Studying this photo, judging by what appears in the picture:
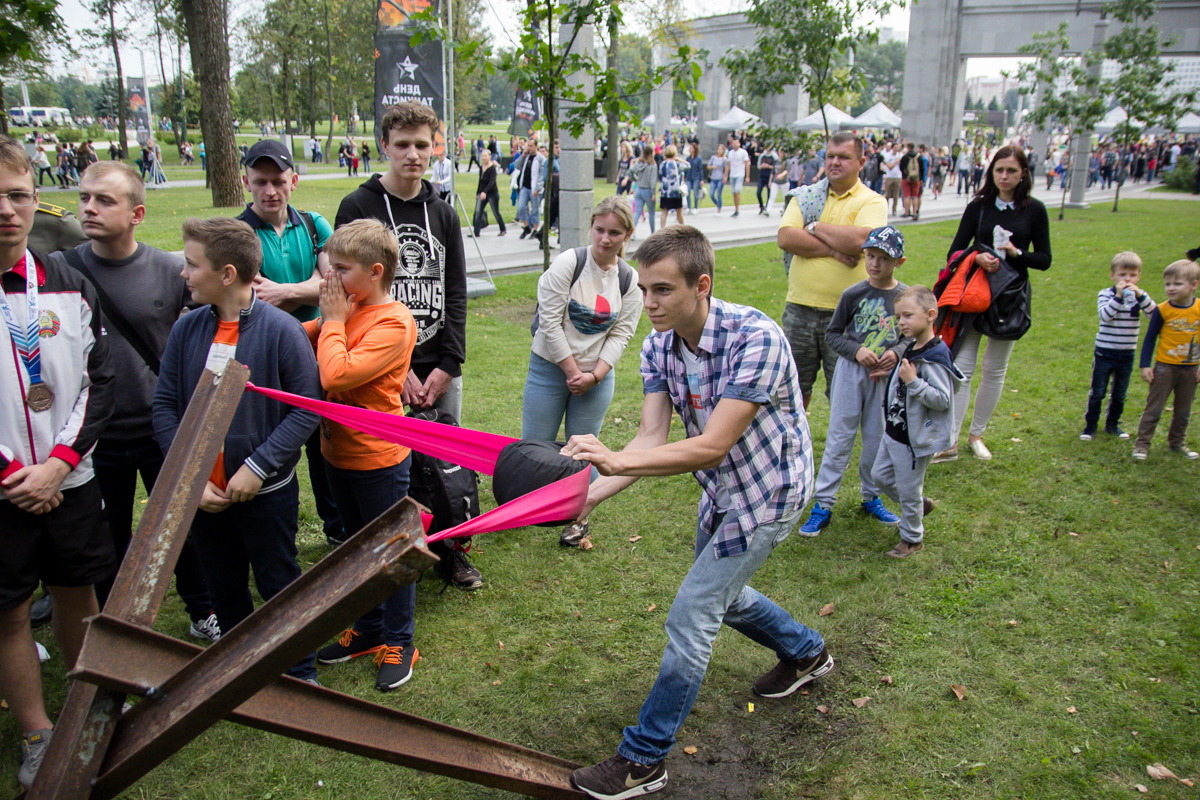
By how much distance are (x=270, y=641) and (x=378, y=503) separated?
6.44ft

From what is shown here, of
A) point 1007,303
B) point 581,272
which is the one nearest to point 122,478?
point 581,272

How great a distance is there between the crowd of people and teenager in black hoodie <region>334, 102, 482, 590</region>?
0.05ft

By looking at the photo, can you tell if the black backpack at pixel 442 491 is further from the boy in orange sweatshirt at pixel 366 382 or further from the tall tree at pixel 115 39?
the tall tree at pixel 115 39

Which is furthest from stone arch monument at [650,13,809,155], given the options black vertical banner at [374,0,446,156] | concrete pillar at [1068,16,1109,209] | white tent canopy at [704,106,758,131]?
black vertical banner at [374,0,446,156]

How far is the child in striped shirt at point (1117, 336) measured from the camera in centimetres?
611

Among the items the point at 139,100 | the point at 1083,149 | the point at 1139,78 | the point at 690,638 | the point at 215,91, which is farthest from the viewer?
the point at 139,100

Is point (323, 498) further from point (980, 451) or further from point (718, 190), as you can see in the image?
point (718, 190)

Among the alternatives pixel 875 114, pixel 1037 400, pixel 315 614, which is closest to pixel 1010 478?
pixel 1037 400

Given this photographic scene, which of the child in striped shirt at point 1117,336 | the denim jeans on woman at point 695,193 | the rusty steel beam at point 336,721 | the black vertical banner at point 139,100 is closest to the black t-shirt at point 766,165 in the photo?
the denim jeans on woman at point 695,193

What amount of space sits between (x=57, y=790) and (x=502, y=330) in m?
8.22

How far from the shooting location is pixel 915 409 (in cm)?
456

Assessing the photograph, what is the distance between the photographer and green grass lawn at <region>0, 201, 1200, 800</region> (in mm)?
3055

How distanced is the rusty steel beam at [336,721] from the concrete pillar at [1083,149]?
80.4 ft

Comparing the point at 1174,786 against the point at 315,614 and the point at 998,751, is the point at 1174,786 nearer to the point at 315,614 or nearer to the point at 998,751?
the point at 998,751
